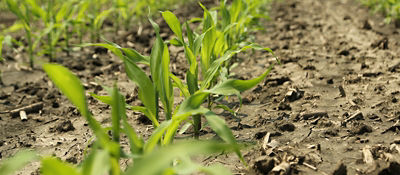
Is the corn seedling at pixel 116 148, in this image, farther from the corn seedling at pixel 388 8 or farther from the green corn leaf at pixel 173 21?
the corn seedling at pixel 388 8

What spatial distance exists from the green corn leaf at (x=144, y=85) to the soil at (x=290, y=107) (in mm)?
298

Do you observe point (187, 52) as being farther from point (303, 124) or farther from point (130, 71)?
point (303, 124)

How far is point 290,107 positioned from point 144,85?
104 cm

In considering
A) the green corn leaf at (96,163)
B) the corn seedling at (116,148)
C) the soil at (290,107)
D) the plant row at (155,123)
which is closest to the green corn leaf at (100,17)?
the soil at (290,107)

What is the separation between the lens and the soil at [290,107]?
1.81 meters

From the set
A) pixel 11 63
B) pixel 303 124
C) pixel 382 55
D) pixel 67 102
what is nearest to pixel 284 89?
pixel 303 124

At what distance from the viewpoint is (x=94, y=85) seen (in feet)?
9.97

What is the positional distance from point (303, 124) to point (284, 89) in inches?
21.7

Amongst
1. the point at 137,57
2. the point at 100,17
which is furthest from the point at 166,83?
the point at 100,17

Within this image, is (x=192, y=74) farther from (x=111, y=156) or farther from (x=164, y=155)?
(x=164, y=155)

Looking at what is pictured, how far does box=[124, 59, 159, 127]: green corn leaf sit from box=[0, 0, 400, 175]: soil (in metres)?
0.30

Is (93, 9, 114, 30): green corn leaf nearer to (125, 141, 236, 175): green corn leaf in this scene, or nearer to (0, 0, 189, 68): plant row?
(0, 0, 189, 68): plant row

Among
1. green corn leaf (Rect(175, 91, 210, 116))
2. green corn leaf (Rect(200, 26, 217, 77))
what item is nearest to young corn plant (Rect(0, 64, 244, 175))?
green corn leaf (Rect(175, 91, 210, 116))

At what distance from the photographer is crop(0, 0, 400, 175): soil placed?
181cm
